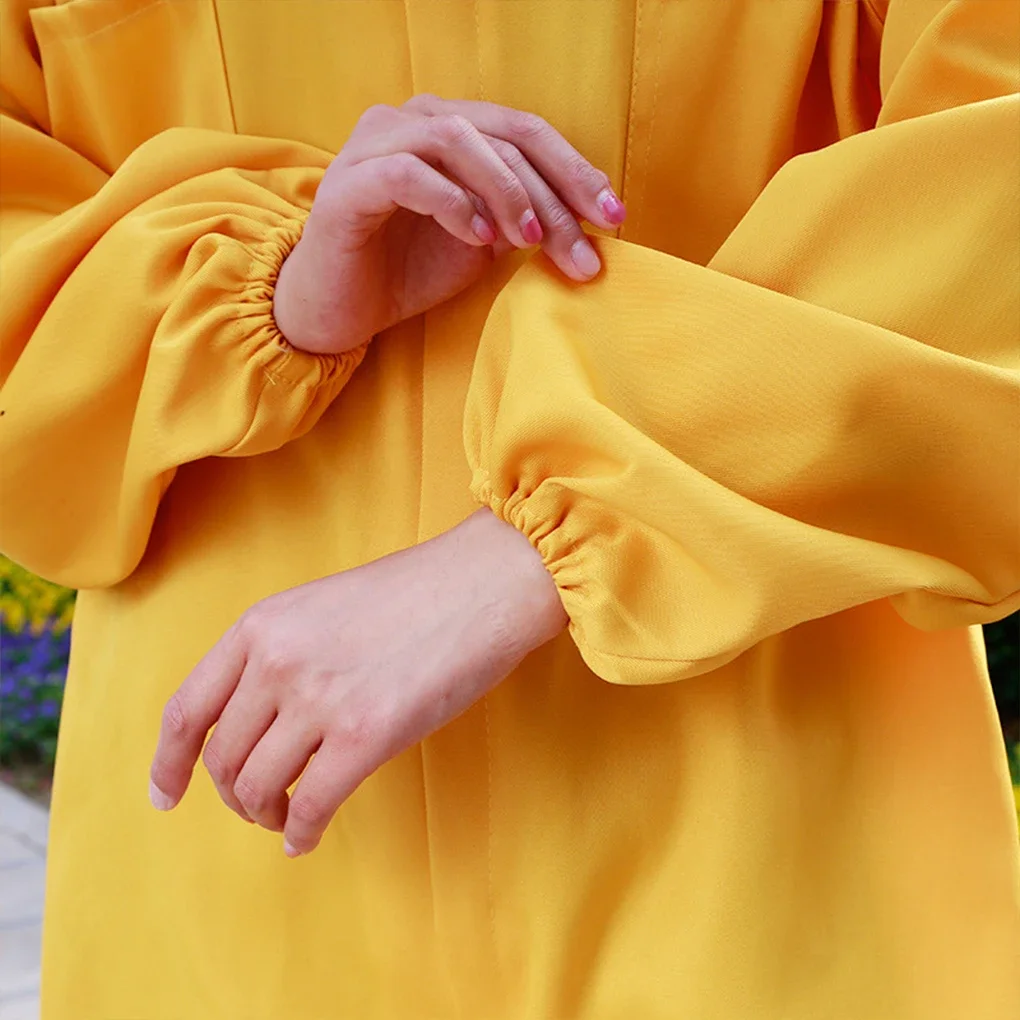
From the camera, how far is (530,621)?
770mm

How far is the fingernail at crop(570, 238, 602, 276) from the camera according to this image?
2.64ft

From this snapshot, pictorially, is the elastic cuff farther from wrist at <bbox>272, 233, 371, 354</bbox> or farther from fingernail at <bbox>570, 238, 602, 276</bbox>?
fingernail at <bbox>570, 238, 602, 276</bbox>

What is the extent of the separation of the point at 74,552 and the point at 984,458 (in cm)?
69

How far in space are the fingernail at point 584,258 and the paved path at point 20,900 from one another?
2.19 m

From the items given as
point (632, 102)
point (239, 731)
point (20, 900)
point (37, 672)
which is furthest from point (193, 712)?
point (37, 672)

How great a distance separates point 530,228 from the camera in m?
0.79

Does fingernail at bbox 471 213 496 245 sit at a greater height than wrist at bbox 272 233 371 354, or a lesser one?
greater

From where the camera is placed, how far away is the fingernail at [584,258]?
803 mm

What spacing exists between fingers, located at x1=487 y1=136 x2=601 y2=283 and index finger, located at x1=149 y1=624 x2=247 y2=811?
1.03ft

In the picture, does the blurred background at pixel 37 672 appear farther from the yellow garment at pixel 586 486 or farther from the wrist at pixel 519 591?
the wrist at pixel 519 591

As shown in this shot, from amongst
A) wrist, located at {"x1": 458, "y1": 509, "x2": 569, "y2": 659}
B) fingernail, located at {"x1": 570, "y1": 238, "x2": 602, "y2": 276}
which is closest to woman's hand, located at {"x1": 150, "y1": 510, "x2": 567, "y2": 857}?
wrist, located at {"x1": 458, "y1": 509, "x2": 569, "y2": 659}

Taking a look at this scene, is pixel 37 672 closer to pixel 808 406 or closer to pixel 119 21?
pixel 119 21

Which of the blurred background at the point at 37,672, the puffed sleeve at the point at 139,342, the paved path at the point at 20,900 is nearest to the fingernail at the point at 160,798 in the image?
the puffed sleeve at the point at 139,342

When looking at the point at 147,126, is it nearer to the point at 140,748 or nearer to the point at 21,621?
the point at 140,748
